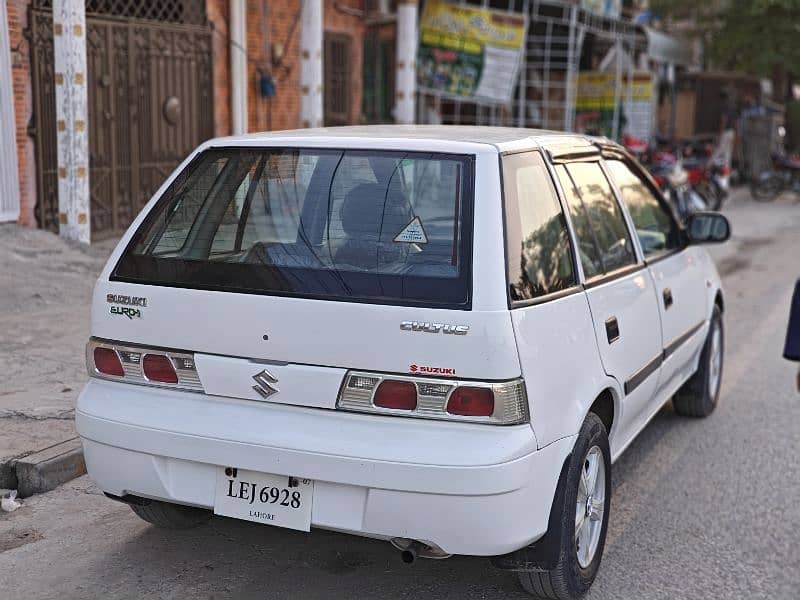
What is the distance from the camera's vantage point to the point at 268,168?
3957 millimetres

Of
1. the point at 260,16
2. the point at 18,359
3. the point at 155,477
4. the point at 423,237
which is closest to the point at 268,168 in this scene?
the point at 423,237

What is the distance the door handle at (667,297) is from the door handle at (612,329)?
0.93 meters

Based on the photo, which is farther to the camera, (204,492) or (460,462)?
(204,492)

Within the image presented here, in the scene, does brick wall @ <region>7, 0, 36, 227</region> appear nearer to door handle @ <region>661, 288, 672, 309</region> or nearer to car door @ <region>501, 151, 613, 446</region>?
door handle @ <region>661, 288, 672, 309</region>

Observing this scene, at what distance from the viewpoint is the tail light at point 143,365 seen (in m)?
3.69

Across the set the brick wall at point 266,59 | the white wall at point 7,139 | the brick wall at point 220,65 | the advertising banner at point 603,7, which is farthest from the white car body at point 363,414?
the advertising banner at point 603,7

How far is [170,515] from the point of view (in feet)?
14.1

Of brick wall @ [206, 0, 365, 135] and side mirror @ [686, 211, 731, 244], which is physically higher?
brick wall @ [206, 0, 365, 135]

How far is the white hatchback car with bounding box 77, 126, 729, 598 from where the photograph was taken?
11.0ft

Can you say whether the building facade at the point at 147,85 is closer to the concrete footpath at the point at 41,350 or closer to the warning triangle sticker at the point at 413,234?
the concrete footpath at the point at 41,350

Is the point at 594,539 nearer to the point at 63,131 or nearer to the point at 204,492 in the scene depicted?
the point at 204,492

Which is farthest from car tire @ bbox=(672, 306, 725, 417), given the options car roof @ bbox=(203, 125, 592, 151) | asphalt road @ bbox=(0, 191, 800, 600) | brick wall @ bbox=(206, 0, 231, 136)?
brick wall @ bbox=(206, 0, 231, 136)

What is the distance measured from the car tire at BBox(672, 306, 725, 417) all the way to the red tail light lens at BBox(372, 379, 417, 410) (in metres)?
3.36

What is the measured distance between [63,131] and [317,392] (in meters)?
7.02
